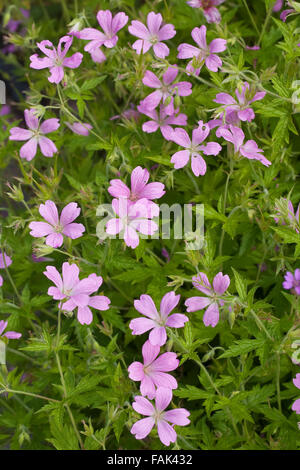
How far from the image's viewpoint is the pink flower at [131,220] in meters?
1.46

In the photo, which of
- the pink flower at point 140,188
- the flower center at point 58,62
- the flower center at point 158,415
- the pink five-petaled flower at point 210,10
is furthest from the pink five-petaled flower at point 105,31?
the flower center at point 158,415

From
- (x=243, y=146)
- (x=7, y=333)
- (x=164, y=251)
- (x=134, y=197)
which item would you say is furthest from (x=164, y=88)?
(x=7, y=333)

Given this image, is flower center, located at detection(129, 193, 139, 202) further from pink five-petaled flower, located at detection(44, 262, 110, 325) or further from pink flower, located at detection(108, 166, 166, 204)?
pink five-petaled flower, located at detection(44, 262, 110, 325)

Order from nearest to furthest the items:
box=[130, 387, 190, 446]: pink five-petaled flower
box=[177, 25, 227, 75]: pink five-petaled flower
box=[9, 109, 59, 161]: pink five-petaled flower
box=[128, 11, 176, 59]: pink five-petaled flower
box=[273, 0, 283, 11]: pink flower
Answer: box=[130, 387, 190, 446]: pink five-petaled flower, box=[177, 25, 227, 75]: pink five-petaled flower, box=[128, 11, 176, 59]: pink five-petaled flower, box=[9, 109, 59, 161]: pink five-petaled flower, box=[273, 0, 283, 11]: pink flower

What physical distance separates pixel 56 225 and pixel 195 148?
49cm

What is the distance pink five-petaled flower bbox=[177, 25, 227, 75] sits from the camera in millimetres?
1701

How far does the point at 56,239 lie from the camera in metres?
1.55

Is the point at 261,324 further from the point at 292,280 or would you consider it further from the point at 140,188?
the point at 140,188

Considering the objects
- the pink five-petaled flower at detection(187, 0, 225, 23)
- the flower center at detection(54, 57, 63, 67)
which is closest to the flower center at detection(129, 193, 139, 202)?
the flower center at detection(54, 57, 63, 67)

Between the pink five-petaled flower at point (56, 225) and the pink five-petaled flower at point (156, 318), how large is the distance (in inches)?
10.6

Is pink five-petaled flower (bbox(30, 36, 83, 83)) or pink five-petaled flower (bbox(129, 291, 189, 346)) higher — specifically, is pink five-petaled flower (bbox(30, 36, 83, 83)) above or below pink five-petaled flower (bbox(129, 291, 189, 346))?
above

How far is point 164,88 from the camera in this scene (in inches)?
71.8

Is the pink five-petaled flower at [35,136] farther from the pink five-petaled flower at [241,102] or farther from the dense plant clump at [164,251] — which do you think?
the pink five-petaled flower at [241,102]
